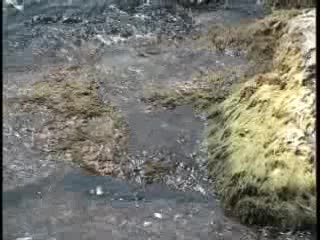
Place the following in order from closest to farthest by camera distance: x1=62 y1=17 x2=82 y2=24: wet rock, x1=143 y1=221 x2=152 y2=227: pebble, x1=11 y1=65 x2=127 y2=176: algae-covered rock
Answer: x1=143 y1=221 x2=152 y2=227: pebble → x1=11 y1=65 x2=127 y2=176: algae-covered rock → x1=62 y1=17 x2=82 y2=24: wet rock

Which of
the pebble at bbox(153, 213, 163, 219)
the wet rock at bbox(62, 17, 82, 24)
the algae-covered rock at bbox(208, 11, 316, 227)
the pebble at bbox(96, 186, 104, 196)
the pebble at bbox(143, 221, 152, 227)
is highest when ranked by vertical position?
the wet rock at bbox(62, 17, 82, 24)

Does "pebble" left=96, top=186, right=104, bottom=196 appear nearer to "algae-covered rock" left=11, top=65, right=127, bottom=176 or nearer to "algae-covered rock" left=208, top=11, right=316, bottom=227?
"algae-covered rock" left=11, top=65, right=127, bottom=176

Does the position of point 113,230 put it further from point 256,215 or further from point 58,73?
point 58,73

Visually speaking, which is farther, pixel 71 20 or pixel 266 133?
pixel 71 20

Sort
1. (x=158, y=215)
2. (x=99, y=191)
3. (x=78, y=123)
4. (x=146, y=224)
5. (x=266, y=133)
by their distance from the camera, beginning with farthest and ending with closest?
(x=78, y=123) → (x=266, y=133) → (x=99, y=191) → (x=158, y=215) → (x=146, y=224)

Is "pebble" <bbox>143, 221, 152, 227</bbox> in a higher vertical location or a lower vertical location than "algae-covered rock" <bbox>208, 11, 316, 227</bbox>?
lower

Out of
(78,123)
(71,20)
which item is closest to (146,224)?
(78,123)

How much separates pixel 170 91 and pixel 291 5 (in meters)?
2.32

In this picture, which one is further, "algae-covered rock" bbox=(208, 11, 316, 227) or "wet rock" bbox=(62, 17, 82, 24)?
"wet rock" bbox=(62, 17, 82, 24)

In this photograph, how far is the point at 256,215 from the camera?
4.37 metres

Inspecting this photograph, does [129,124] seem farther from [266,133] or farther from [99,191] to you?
[266,133]

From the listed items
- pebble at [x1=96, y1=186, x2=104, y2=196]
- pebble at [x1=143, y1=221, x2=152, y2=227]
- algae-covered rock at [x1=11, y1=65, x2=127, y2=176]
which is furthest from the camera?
algae-covered rock at [x1=11, y1=65, x2=127, y2=176]

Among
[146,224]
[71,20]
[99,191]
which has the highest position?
[71,20]

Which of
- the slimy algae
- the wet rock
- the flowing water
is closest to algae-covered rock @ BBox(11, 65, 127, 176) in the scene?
the flowing water
